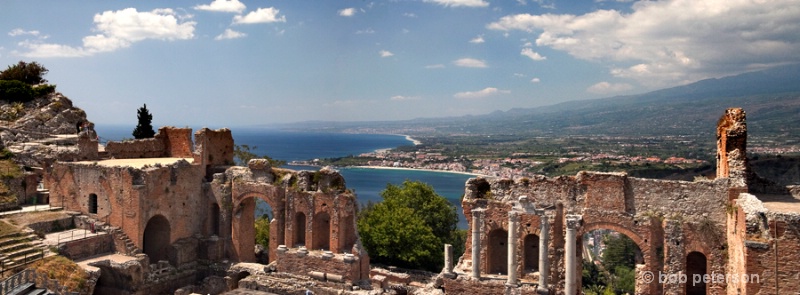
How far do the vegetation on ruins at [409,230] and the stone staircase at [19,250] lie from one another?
15.4m

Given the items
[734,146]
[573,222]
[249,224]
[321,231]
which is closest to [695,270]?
[734,146]

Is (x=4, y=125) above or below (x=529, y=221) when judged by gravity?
above

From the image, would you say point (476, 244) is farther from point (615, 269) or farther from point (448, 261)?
point (615, 269)

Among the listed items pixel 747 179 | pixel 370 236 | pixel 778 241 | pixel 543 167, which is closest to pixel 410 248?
pixel 370 236

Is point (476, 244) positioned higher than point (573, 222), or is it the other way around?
point (573, 222)

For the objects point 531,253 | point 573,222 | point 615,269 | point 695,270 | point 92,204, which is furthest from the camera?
point 615,269

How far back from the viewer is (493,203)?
2178 cm

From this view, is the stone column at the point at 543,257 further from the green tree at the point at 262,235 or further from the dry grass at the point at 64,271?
the green tree at the point at 262,235

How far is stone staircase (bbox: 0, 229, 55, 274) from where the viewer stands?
2072cm

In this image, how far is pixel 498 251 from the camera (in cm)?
2273

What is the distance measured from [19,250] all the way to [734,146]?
25.9 metres

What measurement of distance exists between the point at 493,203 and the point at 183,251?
14.8m

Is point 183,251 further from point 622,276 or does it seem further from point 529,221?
point 622,276

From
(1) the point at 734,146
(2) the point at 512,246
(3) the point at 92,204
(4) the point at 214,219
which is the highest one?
(1) the point at 734,146
